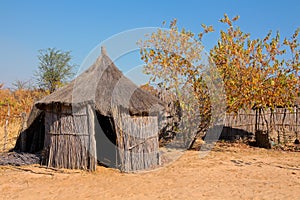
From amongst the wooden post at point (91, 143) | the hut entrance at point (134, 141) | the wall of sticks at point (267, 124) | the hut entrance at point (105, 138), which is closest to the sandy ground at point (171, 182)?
the wooden post at point (91, 143)

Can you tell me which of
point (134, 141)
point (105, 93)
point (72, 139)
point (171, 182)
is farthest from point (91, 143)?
point (171, 182)

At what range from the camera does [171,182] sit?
6.32m

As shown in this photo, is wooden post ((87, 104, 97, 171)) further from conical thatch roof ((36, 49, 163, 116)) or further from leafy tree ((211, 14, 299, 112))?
leafy tree ((211, 14, 299, 112))

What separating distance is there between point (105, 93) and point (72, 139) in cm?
141

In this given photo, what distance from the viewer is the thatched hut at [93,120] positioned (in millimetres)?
7223

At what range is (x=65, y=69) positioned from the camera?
21781 mm

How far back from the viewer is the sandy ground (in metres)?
5.47

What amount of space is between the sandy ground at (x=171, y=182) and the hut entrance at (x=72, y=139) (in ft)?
0.94

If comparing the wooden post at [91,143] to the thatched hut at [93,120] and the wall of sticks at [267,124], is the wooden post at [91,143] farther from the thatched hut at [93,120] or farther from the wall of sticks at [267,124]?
the wall of sticks at [267,124]

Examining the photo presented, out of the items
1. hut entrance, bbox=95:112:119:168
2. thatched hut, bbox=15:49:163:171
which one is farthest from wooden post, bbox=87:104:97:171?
hut entrance, bbox=95:112:119:168

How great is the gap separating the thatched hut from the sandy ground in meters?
0.42

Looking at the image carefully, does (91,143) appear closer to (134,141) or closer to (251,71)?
(134,141)

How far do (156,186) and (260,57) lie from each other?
238 inches

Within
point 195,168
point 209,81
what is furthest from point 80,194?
point 209,81
